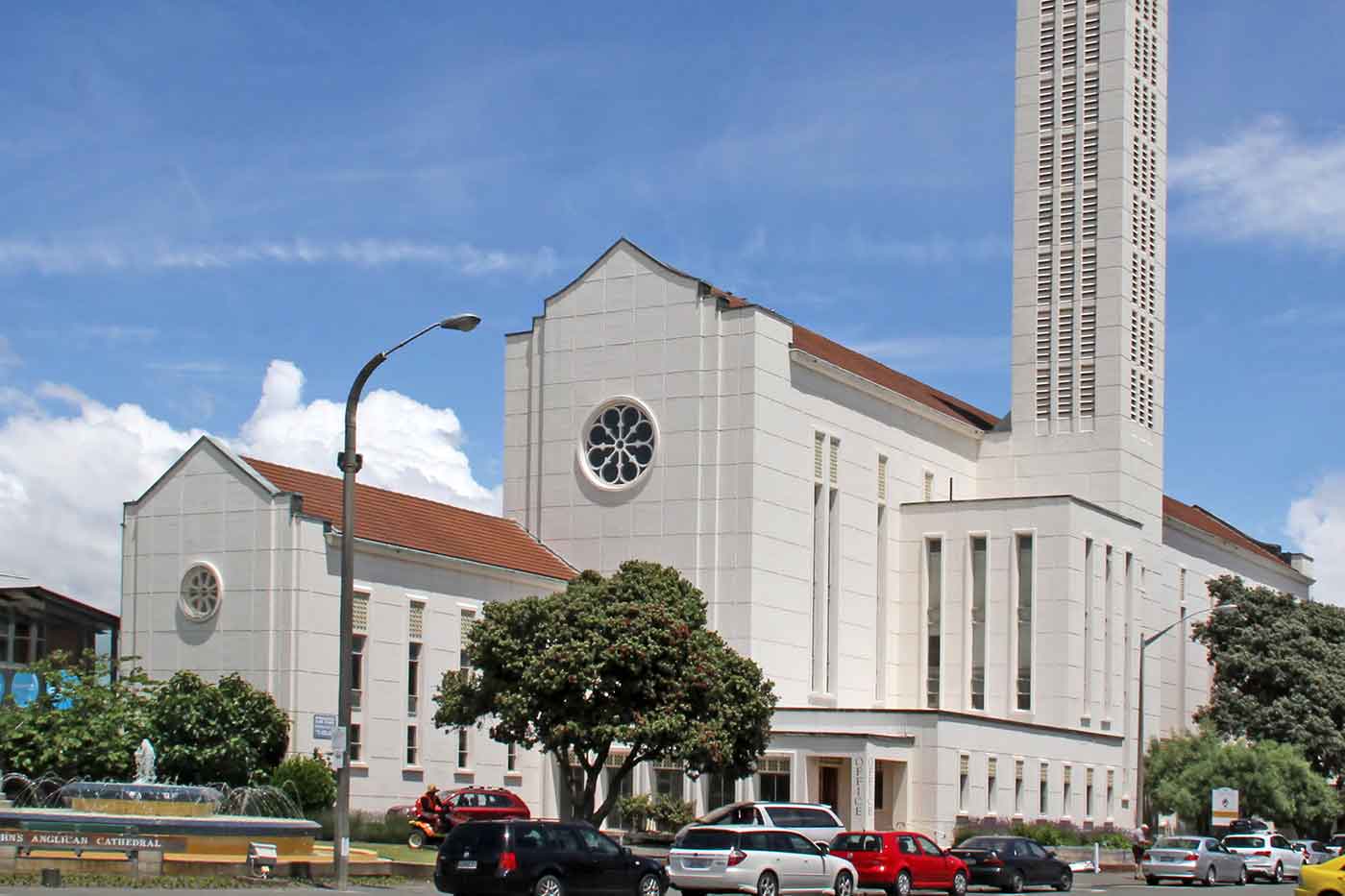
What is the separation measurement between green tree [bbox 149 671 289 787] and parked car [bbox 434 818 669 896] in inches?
776

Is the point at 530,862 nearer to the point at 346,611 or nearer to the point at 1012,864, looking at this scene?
the point at 346,611

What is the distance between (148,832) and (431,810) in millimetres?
14839

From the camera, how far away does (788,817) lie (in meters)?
44.6

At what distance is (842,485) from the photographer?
223 feet

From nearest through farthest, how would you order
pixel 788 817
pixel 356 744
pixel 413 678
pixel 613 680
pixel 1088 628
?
pixel 788 817
pixel 613 680
pixel 356 744
pixel 413 678
pixel 1088 628

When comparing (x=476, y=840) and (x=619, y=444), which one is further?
(x=619, y=444)

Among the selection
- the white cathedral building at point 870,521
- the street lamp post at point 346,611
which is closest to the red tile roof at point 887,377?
the white cathedral building at point 870,521

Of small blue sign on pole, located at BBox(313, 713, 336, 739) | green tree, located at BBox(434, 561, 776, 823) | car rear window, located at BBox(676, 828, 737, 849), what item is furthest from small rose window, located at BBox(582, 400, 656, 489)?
small blue sign on pole, located at BBox(313, 713, 336, 739)

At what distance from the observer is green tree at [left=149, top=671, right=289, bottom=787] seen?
48.8 m

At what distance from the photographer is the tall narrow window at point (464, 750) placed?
183 feet

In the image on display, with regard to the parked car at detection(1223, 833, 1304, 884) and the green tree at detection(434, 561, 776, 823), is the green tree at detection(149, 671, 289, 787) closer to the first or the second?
the green tree at detection(434, 561, 776, 823)

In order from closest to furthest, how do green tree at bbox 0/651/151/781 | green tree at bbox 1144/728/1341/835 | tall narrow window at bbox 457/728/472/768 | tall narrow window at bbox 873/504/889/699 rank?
green tree at bbox 0/651/151/781 < tall narrow window at bbox 457/728/472/768 < tall narrow window at bbox 873/504/889/699 < green tree at bbox 1144/728/1341/835

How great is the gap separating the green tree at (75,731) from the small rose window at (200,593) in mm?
3886

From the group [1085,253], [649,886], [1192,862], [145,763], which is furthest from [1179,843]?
[1085,253]
